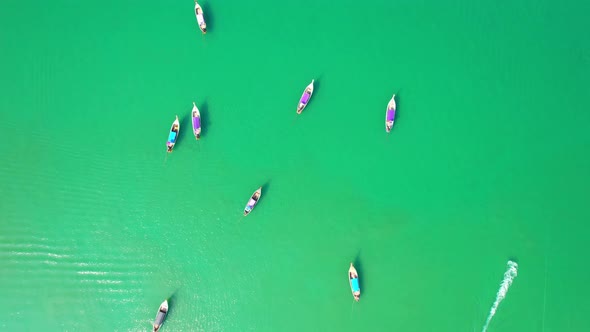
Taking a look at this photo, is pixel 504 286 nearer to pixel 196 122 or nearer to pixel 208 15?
pixel 196 122

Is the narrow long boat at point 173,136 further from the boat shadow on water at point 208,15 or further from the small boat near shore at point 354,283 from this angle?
the small boat near shore at point 354,283

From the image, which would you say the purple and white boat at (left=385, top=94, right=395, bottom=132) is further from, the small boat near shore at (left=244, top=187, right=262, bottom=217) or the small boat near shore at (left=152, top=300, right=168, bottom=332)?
the small boat near shore at (left=152, top=300, right=168, bottom=332)

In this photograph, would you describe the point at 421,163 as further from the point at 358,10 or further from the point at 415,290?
the point at 358,10

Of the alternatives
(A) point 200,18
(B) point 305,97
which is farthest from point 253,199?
(A) point 200,18

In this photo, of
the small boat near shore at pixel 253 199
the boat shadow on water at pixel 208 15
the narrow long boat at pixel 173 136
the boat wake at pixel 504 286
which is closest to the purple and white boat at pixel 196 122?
the narrow long boat at pixel 173 136

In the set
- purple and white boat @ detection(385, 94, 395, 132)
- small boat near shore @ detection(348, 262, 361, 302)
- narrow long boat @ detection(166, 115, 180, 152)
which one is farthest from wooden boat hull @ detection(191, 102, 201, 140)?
small boat near shore @ detection(348, 262, 361, 302)

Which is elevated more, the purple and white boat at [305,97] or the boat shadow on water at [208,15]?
the boat shadow on water at [208,15]
